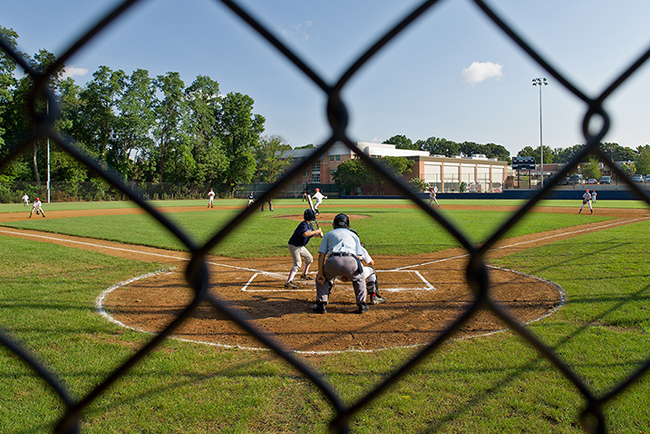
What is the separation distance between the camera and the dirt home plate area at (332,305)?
463 cm

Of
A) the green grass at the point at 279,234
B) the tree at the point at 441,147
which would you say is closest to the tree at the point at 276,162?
the green grass at the point at 279,234

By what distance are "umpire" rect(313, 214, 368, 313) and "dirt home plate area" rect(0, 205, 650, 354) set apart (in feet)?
0.76

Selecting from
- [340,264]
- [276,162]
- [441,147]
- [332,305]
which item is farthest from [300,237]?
[441,147]

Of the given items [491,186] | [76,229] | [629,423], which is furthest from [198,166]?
[629,423]

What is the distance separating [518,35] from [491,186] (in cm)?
4688

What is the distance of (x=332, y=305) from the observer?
5867 mm

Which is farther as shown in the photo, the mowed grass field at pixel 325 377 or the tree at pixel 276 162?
the mowed grass field at pixel 325 377

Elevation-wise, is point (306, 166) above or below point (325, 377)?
above

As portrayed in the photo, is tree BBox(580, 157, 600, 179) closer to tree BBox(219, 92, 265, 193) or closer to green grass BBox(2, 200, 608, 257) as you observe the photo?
green grass BBox(2, 200, 608, 257)

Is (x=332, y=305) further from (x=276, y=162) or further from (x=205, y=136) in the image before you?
(x=205, y=136)

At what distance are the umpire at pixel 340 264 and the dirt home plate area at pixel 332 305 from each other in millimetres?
231

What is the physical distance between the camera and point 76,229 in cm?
1532

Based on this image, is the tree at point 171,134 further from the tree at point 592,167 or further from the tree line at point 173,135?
the tree at point 592,167

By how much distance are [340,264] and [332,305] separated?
897 mm
